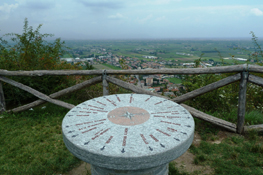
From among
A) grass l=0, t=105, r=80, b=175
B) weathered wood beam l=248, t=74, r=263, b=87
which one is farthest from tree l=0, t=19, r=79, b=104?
weathered wood beam l=248, t=74, r=263, b=87

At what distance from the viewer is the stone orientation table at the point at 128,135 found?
1783 mm

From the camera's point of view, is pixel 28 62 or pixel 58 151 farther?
pixel 28 62

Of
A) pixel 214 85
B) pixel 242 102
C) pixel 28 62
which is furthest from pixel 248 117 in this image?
pixel 28 62

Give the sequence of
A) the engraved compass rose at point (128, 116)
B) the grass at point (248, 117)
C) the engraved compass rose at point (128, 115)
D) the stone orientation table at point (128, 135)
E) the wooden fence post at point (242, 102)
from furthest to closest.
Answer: the grass at point (248, 117) < the wooden fence post at point (242, 102) < the engraved compass rose at point (128, 115) < the engraved compass rose at point (128, 116) < the stone orientation table at point (128, 135)

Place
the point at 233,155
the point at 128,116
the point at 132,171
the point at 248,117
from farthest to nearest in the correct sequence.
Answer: the point at 248,117
the point at 233,155
the point at 128,116
the point at 132,171

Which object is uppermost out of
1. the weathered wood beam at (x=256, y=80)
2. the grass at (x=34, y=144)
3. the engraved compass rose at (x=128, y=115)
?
the weathered wood beam at (x=256, y=80)

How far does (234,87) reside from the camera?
18.5 ft

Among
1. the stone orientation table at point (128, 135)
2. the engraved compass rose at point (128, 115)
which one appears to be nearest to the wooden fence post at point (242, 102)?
the stone orientation table at point (128, 135)

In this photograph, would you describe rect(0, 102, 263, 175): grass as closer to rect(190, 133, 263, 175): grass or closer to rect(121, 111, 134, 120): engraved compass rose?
rect(190, 133, 263, 175): grass

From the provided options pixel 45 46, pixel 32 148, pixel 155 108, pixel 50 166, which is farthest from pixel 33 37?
pixel 155 108

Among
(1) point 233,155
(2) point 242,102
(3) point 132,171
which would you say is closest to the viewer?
(3) point 132,171

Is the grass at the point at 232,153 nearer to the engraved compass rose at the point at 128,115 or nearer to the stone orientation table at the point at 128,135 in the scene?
the stone orientation table at the point at 128,135

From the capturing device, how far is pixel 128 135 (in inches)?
82.7

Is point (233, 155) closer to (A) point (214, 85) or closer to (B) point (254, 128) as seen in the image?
(B) point (254, 128)
